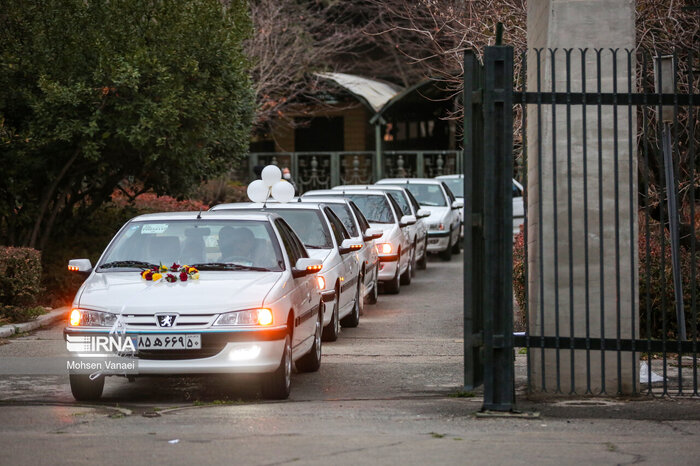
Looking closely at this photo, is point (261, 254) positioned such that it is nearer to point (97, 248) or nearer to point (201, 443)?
point (201, 443)

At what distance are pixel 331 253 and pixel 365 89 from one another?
2399 centimetres

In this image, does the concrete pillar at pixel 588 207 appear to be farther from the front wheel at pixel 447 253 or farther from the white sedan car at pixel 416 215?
the front wheel at pixel 447 253

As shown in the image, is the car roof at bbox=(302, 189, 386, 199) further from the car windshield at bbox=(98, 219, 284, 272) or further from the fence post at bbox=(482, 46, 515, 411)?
the fence post at bbox=(482, 46, 515, 411)

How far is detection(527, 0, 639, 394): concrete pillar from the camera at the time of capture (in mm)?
9000

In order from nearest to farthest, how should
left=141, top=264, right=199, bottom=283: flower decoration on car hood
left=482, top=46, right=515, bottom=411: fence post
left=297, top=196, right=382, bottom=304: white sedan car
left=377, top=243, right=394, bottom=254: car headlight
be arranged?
left=482, top=46, right=515, bottom=411: fence post < left=141, top=264, right=199, bottom=283: flower decoration on car hood < left=297, top=196, right=382, bottom=304: white sedan car < left=377, top=243, right=394, bottom=254: car headlight

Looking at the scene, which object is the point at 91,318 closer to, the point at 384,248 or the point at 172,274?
the point at 172,274

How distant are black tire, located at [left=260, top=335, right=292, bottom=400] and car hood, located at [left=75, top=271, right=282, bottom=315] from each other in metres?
0.50

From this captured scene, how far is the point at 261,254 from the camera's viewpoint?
34.3 feet

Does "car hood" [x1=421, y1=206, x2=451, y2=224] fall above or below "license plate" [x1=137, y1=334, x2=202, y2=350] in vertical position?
above

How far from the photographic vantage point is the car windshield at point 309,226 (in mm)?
14438

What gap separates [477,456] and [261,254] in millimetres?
3757

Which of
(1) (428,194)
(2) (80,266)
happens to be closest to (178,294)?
(2) (80,266)

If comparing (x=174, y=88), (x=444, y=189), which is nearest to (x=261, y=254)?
(x=174, y=88)

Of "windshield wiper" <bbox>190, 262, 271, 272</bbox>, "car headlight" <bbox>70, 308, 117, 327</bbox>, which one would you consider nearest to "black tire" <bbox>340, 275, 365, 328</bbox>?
"windshield wiper" <bbox>190, 262, 271, 272</bbox>
